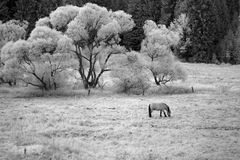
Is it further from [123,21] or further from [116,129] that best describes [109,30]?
[116,129]

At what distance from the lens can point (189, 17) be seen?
85.3m

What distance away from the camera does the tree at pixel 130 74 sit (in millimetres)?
45750

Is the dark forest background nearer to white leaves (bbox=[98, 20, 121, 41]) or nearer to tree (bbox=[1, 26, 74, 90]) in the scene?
tree (bbox=[1, 26, 74, 90])

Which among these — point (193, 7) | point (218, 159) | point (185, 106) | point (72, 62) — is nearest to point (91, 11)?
point (72, 62)

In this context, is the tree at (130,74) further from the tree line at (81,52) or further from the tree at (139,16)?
the tree at (139,16)

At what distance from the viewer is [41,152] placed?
54.6 ft

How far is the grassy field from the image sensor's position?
17.8 metres

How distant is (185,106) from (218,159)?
1726 centimetres

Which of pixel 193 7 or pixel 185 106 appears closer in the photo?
pixel 185 106

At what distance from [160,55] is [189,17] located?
1593 inches

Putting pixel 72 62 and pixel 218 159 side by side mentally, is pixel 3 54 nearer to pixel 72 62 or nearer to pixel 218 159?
pixel 72 62

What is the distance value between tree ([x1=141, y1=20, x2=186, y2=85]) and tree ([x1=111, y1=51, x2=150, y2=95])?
5.83 ft

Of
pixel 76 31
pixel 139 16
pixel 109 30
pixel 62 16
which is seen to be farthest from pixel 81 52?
pixel 139 16

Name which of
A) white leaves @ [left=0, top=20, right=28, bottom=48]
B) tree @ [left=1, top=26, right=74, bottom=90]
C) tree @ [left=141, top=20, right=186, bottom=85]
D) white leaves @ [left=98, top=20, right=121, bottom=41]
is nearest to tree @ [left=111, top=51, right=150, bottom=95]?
tree @ [left=141, top=20, right=186, bottom=85]
